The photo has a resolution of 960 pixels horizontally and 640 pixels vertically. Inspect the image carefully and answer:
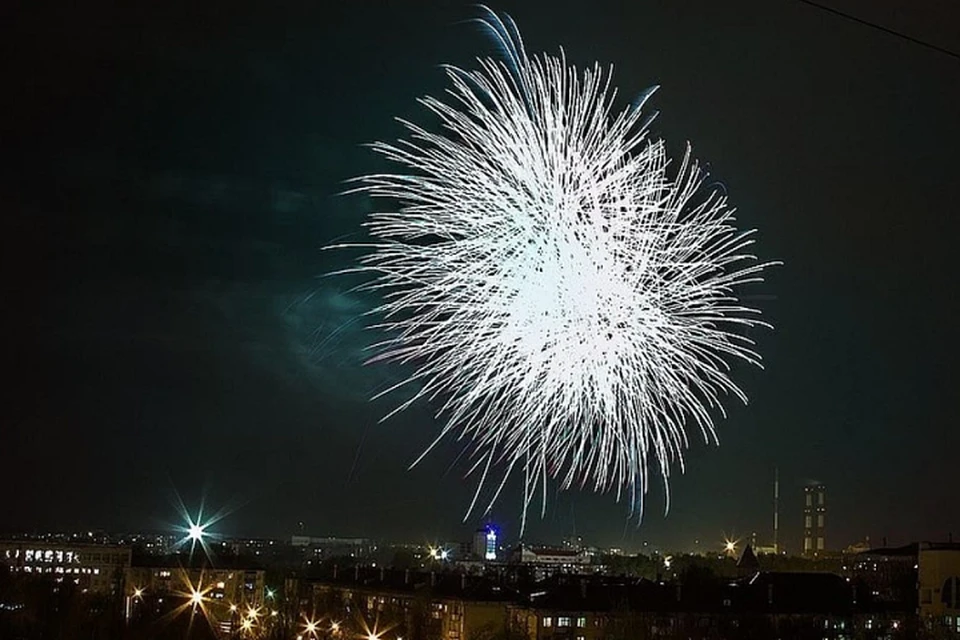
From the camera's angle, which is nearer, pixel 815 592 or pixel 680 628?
pixel 680 628

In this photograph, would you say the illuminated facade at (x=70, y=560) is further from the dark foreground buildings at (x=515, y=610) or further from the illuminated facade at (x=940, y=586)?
the illuminated facade at (x=940, y=586)

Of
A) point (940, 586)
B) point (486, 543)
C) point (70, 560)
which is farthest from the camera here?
point (486, 543)

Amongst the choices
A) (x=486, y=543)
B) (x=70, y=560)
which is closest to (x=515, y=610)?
(x=70, y=560)

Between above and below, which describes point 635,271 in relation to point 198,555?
above

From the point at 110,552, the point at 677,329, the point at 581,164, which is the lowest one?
the point at 110,552

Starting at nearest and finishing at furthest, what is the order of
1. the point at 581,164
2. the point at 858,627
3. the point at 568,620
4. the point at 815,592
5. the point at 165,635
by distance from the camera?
the point at 581,164
the point at 165,635
the point at 568,620
the point at 858,627
the point at 815,592

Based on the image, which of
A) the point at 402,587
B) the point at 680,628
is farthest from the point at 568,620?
the point at 402,587

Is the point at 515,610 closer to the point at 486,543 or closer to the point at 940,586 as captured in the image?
the point at 940,586

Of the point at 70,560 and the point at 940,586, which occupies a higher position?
the point at 940,586

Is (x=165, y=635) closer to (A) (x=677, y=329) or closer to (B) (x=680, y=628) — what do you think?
(B) (x=680, y=628)
